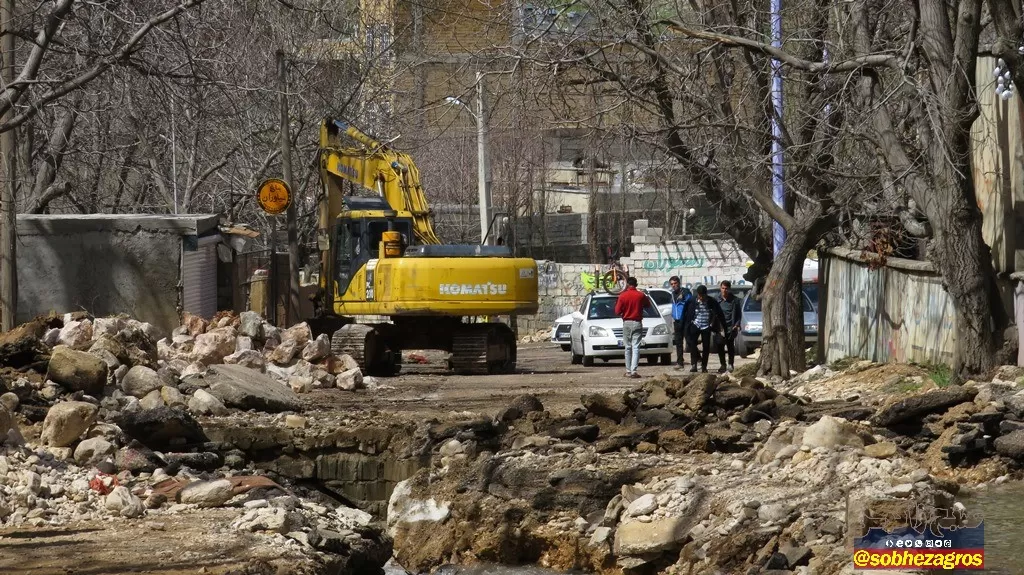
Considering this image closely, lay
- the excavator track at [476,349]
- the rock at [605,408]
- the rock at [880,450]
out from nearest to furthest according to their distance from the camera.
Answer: the rock at [880,450], the rock at [605,408], the excavator track at [476,349]

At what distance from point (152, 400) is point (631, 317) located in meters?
8.60

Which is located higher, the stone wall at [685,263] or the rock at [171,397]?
the stone wall at [685,263]

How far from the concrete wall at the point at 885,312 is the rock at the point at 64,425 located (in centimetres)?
1033

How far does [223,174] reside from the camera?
34406mm

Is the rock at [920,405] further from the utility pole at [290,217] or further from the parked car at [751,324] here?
the parked car at [751,324]

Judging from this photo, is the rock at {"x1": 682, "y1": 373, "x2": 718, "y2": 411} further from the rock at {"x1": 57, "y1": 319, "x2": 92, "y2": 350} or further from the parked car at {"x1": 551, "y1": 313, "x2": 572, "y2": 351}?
the parked car at {"x1": 551, "y1": 313, "x2": 572, "y2": 351}

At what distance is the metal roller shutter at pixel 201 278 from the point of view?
21.5m

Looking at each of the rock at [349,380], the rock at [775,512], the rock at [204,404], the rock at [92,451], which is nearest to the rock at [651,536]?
the rock at [775,512]

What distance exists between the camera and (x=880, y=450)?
1190 centimetres

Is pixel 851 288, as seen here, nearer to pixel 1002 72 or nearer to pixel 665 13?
pixel 665 13

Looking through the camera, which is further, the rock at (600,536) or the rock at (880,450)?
the rock at (880,450)

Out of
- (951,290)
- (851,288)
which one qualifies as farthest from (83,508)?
(851,288)

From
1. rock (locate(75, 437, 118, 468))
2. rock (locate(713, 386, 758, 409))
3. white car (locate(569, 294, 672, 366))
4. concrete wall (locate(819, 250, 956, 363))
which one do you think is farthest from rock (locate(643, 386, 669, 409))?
white car (locate(569, 294, 672, 366))

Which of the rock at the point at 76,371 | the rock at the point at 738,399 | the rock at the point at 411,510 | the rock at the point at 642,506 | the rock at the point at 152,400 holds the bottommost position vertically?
the rock at the point at 411,510
